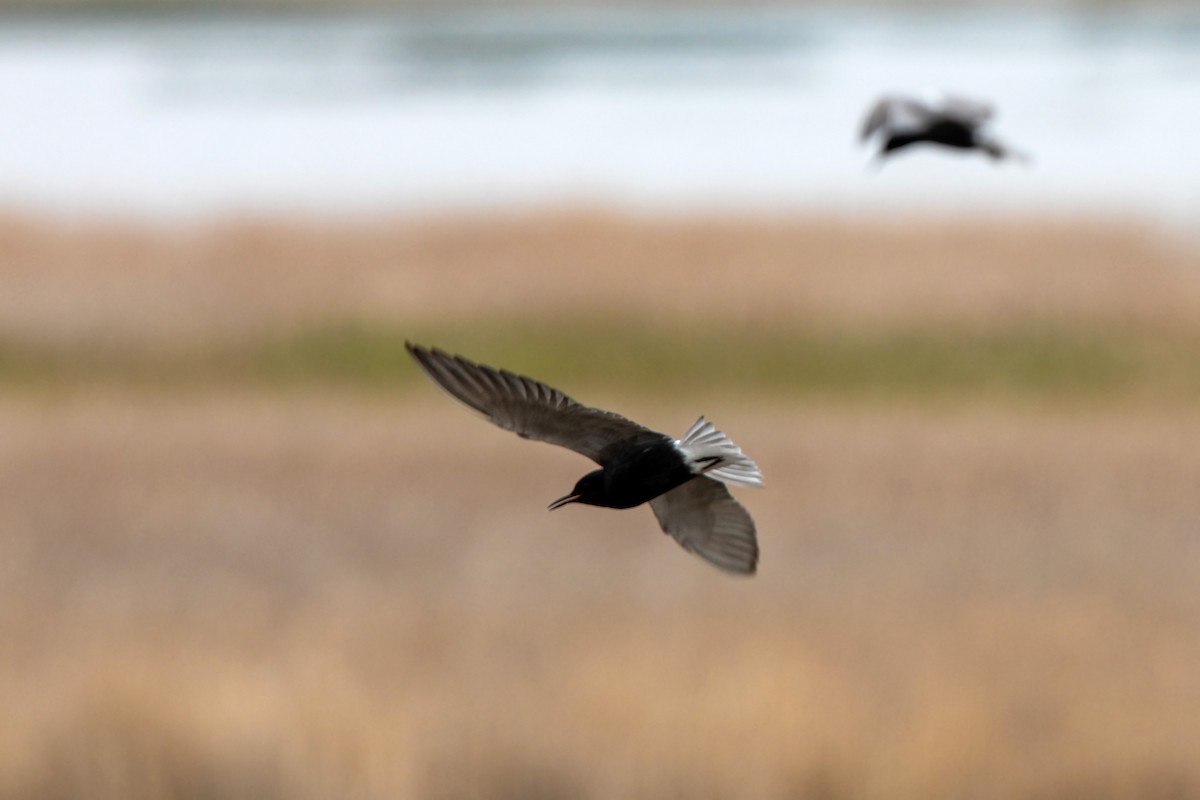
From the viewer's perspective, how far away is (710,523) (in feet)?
8.48

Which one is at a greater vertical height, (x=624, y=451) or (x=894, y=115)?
(x=894, y=115)

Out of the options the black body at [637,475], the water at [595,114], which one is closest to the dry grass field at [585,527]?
the water at [595,114]

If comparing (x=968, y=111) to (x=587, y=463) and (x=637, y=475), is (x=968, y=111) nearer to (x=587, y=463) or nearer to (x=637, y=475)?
(x=637, y=475)

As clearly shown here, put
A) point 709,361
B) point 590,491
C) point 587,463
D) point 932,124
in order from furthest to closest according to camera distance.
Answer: point 709,361 < point 587,463 < point 932,124 < point 590,491

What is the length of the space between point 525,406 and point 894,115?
925 millimetres

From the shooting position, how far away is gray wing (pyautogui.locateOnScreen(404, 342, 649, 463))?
2270 mm

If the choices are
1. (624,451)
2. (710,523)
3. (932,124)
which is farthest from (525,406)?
(932,124)

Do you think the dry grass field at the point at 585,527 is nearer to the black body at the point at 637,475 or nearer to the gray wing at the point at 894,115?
the gray wing at the point at 894,115

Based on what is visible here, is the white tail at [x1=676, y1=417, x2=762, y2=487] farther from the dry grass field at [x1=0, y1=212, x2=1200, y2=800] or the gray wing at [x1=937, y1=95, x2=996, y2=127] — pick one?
the dry grass field at [x1=0, y1=212, x2=1200, y2=800]

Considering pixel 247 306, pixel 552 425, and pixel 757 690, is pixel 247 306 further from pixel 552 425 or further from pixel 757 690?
pixel 552 425

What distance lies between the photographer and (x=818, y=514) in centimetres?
2003

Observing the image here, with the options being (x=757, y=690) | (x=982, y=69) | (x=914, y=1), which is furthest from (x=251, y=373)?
(x=914, y=1)

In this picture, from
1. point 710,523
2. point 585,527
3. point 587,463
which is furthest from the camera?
Answer: point 587,463

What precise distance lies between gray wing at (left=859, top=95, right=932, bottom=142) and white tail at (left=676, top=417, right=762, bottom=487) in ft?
2.19
